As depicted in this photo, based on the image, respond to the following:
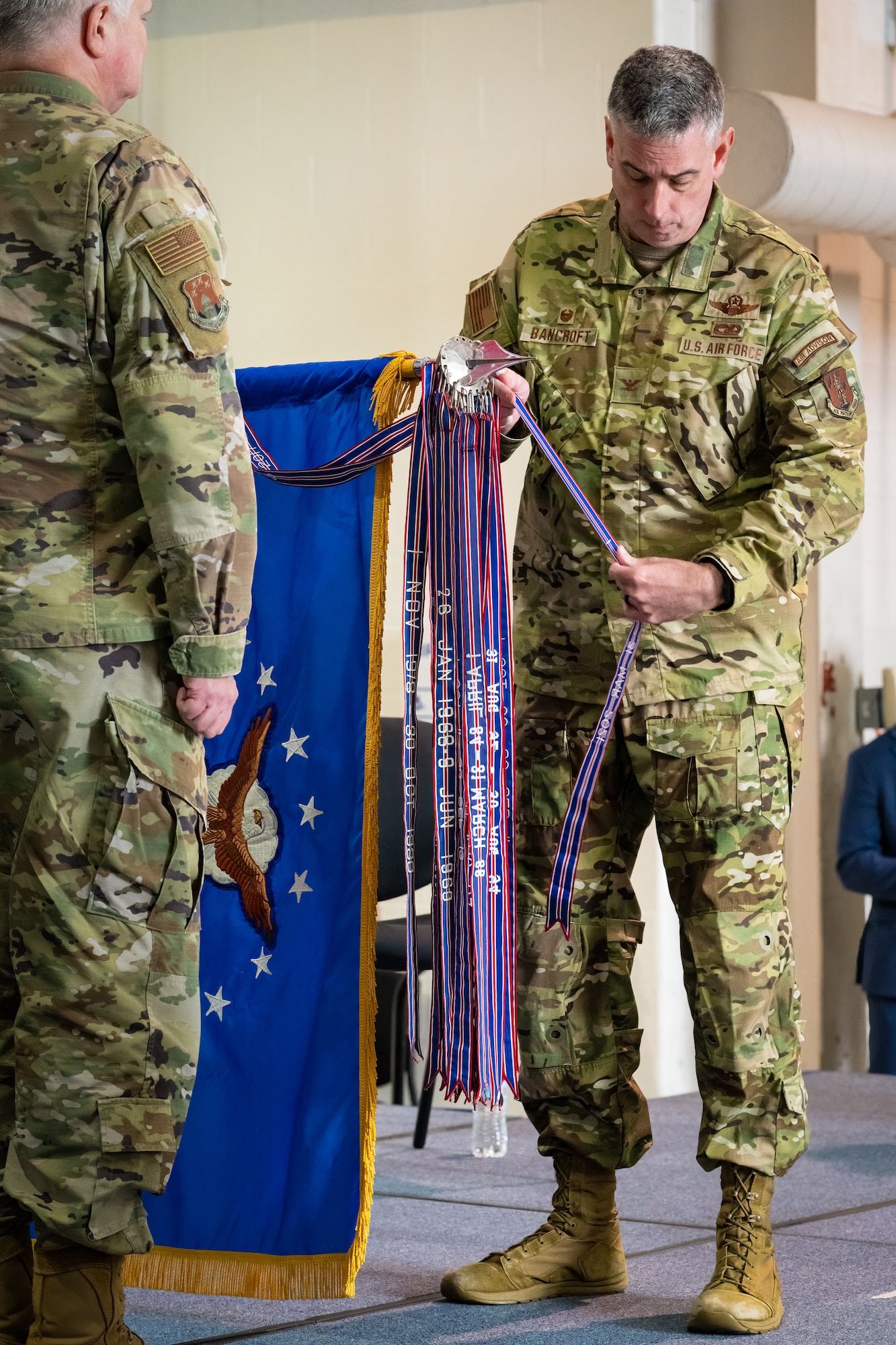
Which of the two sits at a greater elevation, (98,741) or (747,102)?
(747,102)

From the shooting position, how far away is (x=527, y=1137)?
3871 mm

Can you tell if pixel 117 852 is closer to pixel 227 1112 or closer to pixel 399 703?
pixel 227 1112

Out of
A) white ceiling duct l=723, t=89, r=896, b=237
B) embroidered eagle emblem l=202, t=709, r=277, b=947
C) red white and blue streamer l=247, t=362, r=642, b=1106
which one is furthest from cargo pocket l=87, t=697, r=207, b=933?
white ceiling duct l=723, t=89, r=896, b=237

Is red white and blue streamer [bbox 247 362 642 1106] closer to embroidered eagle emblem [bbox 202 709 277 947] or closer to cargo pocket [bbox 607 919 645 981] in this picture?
cargo pocket [bbox 607 919 645 981]

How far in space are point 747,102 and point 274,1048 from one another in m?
2.91

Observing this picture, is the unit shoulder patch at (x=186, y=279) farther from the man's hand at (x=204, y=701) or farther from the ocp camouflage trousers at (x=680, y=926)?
the ocp camouflage trousers at (x=680, y=926)

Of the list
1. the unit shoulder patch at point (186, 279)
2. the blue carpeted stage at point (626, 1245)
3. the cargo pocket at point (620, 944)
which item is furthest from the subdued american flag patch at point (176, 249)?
the blue carpeted stage at point (626, 1245)

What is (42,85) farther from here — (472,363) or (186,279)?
(472,363)

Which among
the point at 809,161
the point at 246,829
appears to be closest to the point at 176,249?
A: the point at 246,829

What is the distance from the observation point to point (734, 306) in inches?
89.4

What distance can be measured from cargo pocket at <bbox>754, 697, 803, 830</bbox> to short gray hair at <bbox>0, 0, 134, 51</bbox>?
122cm

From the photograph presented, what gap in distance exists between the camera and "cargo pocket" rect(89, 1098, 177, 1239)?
1.78 metres

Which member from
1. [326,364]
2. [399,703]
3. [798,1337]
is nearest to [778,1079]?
[798,1337]

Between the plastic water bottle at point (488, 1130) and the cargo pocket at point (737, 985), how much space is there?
1.00ft
